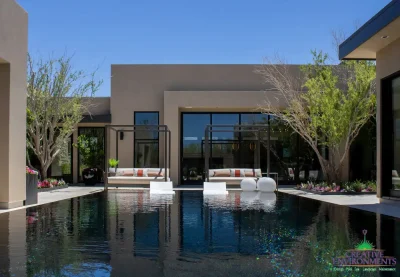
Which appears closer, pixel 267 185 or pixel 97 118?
pixel 267 185

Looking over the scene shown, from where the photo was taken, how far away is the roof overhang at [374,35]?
32.8 ft

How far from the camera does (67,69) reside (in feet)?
59.7

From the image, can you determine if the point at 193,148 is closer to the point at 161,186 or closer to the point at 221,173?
the point at 221,173

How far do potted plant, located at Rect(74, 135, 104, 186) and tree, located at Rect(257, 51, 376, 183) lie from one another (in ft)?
28.7

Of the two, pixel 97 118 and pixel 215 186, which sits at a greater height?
pixel 97 118

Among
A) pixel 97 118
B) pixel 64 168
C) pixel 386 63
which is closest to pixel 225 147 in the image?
pixel 97 118

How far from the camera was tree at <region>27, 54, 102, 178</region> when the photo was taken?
56.8 ft

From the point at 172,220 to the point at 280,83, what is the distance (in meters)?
11.6

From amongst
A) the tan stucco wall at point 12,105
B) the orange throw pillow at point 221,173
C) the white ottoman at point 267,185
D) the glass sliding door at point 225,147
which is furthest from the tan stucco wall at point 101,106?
the tan stucco wall at point 12,105

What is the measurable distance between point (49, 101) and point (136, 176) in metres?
4.81

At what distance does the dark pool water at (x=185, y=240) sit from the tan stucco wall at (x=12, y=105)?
0.88m

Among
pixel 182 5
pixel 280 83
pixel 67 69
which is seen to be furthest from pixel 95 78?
pixel 280 83

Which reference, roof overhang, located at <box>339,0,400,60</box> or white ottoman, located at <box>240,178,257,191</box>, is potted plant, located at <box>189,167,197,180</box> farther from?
roof overhang, located at <box>339,0,400,60</box>

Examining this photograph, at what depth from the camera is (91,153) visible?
21953mm
